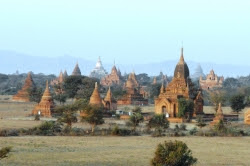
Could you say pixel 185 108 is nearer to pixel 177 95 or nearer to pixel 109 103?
pixel 177 95

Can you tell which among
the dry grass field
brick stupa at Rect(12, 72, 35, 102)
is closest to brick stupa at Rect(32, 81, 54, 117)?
brick stupa at Rect(12, 72, 35, 102)

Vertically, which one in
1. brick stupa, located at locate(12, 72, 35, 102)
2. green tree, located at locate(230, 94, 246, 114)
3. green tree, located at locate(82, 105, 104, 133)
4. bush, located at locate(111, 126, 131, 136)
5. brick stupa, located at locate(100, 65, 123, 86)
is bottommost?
bush, located at locate(111, 126, 131, 136)

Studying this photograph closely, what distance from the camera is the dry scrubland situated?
27797mm

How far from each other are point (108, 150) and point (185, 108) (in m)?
26.9

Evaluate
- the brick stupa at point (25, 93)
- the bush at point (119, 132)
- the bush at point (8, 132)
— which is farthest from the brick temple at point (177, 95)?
the brick stupa at point (25, 93)

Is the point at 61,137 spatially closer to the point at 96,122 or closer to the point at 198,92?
the point at 96,122

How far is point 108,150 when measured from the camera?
106ft

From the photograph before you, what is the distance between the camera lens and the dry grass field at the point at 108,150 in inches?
1091

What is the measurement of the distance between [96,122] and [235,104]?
86.0ft

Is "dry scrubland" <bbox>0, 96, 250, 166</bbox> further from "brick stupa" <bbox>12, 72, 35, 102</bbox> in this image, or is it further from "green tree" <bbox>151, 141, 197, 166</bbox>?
"brick stupa" <bbox>12, 72, 35, 102</bbox>

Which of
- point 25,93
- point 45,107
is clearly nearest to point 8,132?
point 45,107

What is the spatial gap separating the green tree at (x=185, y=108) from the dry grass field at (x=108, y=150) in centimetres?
1661

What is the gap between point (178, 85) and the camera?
63.9 m

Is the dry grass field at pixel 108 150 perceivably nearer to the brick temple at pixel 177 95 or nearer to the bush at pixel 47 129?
the bush at pixel 47 129
